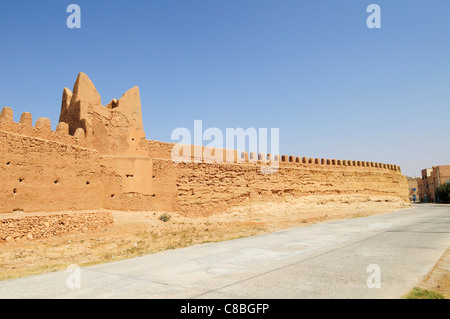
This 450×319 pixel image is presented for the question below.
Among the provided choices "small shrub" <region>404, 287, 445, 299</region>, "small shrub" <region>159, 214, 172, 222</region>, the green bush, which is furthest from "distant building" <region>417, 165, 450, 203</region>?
"small shrub" <region>404, 287, 445, 299</region>

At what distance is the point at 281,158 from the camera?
80.6ft

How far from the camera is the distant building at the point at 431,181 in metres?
61.3

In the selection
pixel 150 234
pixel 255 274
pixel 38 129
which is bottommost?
pixel 150 234

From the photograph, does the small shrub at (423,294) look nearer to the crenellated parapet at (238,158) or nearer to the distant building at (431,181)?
the crenellated parapet at (238,158)

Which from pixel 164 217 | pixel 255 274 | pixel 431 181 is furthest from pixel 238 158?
pixel 431 181

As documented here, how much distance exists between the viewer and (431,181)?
2606 inches

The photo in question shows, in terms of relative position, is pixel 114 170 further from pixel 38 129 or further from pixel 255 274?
pixel 255 274

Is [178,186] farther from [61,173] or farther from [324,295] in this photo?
[324,295]

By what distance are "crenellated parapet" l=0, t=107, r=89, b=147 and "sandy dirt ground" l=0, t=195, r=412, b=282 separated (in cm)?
407

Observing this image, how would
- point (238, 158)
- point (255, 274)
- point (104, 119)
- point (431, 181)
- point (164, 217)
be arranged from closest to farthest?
point (255, 274) → point (164, 217) → point (104, 119) → point (238, 158) → point (431, 181)

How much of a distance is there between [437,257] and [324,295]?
397 cm

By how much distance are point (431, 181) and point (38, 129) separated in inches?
2948

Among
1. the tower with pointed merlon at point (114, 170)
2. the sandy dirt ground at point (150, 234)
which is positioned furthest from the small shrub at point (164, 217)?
the tower with pointed merlon at point (114, 170)
